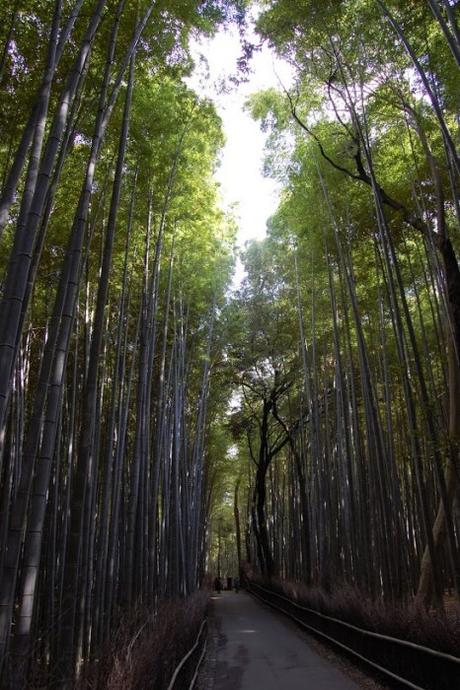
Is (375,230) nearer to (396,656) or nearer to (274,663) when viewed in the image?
(396,656)

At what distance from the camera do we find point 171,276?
→ 5.97 metres

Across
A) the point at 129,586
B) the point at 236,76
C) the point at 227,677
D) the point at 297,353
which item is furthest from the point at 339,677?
the point at 297,353

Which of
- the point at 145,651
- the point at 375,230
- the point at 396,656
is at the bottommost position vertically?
the point at 396,656

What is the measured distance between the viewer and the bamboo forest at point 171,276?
2.41 metres

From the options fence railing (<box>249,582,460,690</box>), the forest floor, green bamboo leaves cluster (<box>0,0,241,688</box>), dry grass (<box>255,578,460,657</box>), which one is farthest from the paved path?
green bamboo leaves cluster (<box>0,0,241,688</box>)

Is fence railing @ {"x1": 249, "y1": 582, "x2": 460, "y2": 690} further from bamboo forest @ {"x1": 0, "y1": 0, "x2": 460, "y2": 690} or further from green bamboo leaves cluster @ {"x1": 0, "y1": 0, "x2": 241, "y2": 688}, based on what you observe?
green bamboo leaves cluster @ {"x1": 0, "y1": 0, "x2": 241, "y2": 688}

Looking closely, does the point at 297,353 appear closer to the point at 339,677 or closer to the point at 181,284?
the point at 181,284

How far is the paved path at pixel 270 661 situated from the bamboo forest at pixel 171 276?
87 mm

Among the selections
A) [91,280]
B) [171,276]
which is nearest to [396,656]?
[171,276]

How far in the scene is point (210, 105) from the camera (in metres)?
5.11

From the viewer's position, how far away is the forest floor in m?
4.27

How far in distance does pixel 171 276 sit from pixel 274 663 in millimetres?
4288

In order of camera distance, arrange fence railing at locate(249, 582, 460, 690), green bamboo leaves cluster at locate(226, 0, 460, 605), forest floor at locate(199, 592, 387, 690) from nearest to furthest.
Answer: fence railing at locate(249, 582, 460, 690) < forest floor at locate(199, 592, 387, 690) < green bamboo leaves cluster at locate(226, 0, 460, 605)

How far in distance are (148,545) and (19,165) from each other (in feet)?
13.9
